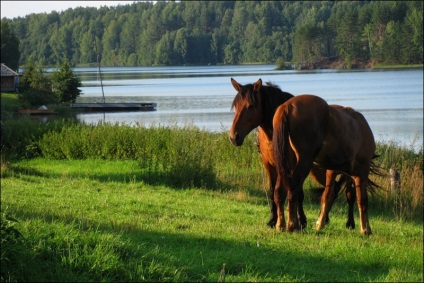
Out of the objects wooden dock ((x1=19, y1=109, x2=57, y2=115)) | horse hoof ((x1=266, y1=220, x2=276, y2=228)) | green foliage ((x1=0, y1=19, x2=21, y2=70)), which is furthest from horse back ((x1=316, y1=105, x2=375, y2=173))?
green foliage ((x1=0, y1=19, x2=21, y2=70))

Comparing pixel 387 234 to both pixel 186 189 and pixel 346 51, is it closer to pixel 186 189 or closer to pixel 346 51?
pixel 186 189

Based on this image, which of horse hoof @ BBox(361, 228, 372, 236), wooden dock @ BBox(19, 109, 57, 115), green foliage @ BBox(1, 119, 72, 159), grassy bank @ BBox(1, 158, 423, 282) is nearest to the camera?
grassy bank @ BBox(1, 158, 423, 282)

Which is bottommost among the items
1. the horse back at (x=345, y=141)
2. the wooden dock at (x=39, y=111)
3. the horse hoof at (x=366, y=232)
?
the wooden dock at (x=39, y=111)

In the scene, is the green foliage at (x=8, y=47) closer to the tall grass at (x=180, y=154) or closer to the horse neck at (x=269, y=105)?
the tall grass at (x=180, y=154)

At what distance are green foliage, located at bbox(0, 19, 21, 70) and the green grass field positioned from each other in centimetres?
7433

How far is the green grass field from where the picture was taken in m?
6.95

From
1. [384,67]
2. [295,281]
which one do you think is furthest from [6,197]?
[384,67]

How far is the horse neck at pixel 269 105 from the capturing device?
31.9 ft

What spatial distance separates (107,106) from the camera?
2896 inches

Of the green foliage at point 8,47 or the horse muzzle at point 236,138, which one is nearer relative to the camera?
the horse muzzle at point 236,138

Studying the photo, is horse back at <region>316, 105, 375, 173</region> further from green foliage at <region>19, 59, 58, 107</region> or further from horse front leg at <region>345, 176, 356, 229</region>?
green foliage at <region>19, 59, 58, 107</region>

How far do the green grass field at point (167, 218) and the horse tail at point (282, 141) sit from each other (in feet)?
2.95

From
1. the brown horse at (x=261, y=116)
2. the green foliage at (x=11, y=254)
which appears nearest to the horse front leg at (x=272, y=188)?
the brown horse at (x=261, y=116)

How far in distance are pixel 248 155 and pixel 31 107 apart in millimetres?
50917
